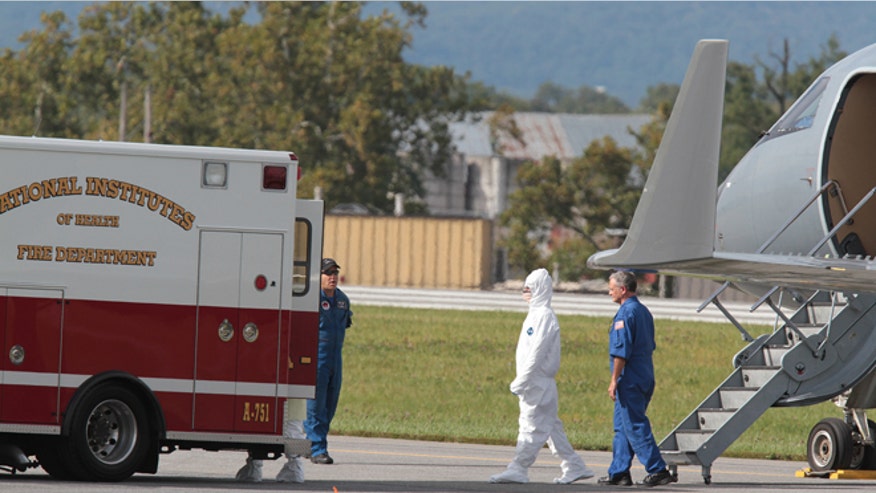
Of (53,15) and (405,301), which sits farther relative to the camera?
(53,15)

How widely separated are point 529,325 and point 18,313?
438cm

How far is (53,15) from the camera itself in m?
66.3

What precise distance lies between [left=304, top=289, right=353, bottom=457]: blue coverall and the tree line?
4366cm

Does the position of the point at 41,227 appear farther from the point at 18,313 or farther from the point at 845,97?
the point at 845,97

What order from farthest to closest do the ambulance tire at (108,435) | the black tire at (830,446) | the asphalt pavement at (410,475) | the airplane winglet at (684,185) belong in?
the black tire at (830,446), the asphalt pavement at (410,475), the ambulance tire at (108,435), the airplane winglet at (684,185)

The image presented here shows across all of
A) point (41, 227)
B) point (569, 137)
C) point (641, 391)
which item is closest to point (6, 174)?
point (41, 227)

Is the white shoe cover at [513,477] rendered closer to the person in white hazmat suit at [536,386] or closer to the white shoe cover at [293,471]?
the person in white hazmat suit at [536,386]

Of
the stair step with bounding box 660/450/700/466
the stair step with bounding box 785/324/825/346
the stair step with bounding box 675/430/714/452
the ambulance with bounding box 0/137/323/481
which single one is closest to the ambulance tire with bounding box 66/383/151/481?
the ambulance with bounding box 0/137/323/481

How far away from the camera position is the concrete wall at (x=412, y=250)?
49375 mm

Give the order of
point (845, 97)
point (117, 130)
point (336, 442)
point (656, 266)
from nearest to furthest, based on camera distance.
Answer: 1. point (656, 266)
2. point (845, 97)
3. point (336, 442)
4. point (117, 130)

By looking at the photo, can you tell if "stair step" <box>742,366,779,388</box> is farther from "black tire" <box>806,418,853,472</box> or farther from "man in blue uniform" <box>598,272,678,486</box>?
"man in blue uniform" <box>598,272,678,486</box>

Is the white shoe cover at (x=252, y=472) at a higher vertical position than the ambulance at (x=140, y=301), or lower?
lower

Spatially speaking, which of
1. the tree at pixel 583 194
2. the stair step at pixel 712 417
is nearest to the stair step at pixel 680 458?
the stair step at pixel 712 417

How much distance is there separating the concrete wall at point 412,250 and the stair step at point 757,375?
110ft
